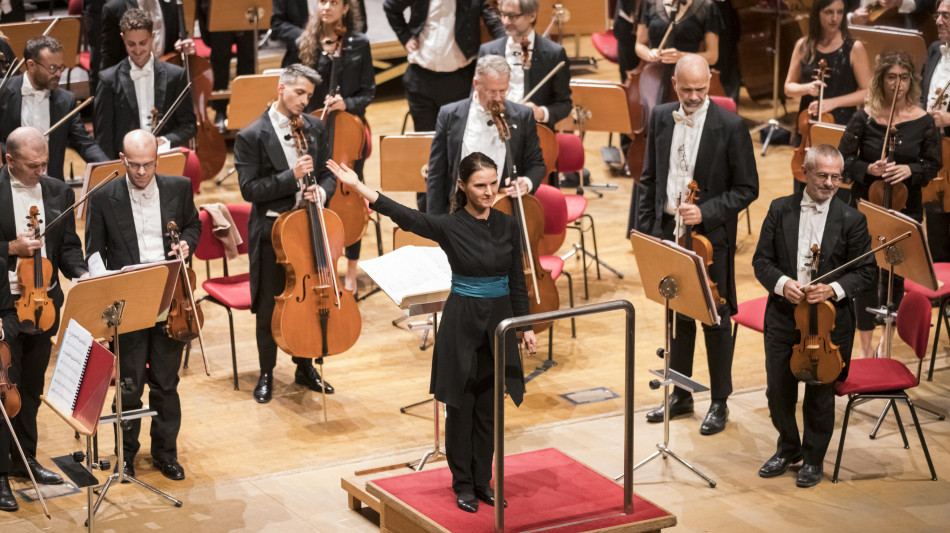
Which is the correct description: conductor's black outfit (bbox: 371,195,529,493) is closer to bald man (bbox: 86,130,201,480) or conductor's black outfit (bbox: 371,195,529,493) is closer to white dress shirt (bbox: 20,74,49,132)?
bald man (bbox: 86,130,201,480)

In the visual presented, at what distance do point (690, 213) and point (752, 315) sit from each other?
2.62 ft

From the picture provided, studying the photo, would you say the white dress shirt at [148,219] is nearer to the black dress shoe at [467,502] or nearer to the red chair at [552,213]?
the black dress shoe at [467,502]

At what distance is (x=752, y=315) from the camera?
19.4ft

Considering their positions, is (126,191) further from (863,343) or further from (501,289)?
(863,343)

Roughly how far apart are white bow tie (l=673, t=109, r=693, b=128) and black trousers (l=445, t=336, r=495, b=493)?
159 cm

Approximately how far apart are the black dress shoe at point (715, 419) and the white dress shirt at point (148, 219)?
94.4 inches

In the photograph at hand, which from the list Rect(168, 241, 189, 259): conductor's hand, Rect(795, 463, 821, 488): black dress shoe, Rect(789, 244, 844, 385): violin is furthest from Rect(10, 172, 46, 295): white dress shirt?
Rect(795, 463, 821, 488): black dress shoe

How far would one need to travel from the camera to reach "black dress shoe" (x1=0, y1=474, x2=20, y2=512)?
505 centimetres

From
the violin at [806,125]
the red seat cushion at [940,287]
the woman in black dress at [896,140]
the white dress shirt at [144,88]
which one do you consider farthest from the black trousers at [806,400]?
the white dress shirt at [144,88]

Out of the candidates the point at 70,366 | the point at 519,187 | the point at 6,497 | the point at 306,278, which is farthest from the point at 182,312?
the point at 519,187

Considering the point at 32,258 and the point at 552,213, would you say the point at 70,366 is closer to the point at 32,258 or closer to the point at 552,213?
the point at 32,258

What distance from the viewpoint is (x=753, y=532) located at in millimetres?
4859

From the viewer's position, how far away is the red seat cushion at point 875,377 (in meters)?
5.34

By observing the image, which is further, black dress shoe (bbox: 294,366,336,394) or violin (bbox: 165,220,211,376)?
black dress shoe (bbox: 294,366,336,394)
